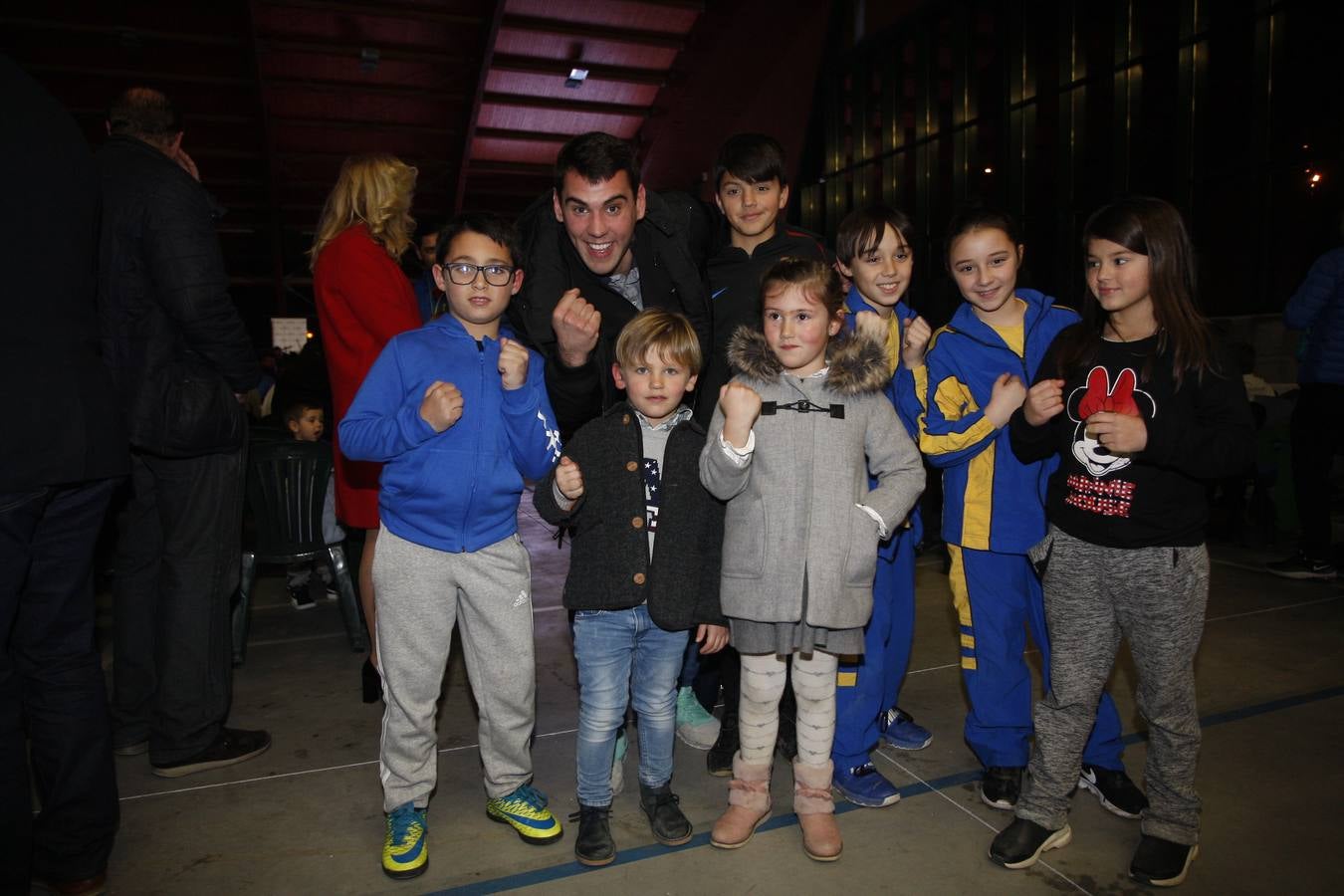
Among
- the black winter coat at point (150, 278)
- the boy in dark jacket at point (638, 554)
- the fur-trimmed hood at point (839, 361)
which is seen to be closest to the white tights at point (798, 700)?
the boy in dark jacket at point (638, 554)

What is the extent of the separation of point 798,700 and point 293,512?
2835mm

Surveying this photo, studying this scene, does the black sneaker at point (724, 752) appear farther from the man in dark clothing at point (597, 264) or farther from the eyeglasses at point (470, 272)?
the eyeglasses at point (470, 272)

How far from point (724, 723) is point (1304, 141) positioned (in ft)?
33.1

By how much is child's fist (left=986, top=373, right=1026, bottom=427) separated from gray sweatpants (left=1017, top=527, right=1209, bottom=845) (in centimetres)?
34

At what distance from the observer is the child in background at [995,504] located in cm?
249

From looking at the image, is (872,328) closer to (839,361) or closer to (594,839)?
(839,361)

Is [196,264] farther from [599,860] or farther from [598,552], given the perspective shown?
[599,860]

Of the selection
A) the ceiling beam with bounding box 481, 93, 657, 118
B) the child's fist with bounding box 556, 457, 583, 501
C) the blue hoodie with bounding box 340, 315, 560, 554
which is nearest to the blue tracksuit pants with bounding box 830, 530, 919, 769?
the child's fist with bounding box 556, 457, 583, 501

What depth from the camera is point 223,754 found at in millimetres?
2885

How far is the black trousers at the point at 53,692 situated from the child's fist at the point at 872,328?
6.38 feet

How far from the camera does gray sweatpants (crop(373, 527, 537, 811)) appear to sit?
2285 millimetres

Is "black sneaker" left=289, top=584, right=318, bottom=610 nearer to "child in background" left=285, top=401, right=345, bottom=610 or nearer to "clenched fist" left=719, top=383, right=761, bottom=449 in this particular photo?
"child in background" left=285, top=401, right=345, bottom=610

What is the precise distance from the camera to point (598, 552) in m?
2.33

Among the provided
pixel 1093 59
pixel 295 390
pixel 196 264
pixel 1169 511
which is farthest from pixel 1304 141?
pixel 196 264
